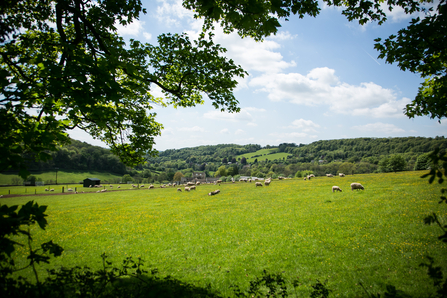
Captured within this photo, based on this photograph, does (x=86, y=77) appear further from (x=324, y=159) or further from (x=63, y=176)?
Answer: (x=324, y=159)

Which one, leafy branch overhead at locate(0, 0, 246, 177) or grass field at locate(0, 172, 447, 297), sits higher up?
leafy branch overhead at locate(0, 0, 246, 177)

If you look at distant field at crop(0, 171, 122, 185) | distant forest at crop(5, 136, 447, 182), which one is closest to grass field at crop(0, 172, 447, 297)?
distant forest at crop(5, 136, 447, 182)

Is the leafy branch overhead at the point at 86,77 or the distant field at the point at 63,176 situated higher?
the leafy branch overhead at the point at 86,77

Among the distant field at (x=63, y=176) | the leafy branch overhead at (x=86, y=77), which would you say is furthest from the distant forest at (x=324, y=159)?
the leafy branch overhead at (x=86, y=77)

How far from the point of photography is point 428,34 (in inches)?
261

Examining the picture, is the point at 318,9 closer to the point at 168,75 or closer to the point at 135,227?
the point at 168,75

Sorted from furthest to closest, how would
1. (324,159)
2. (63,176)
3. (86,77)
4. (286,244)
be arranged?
(324,159)
(63,176)
(286,244)
(86,77)

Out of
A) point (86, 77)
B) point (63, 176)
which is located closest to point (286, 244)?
point (86, 77)

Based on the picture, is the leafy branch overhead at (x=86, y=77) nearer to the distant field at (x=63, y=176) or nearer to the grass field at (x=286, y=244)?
the grass field at (x=286, y=244)

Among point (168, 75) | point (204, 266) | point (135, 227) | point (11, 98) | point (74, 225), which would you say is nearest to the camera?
point (11, 98)

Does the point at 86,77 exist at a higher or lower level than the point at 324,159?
higher

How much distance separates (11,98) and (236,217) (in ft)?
51.7

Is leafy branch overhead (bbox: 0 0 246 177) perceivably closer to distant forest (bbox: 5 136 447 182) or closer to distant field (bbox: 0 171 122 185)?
distant forest (bbox: 5 136 447 182)

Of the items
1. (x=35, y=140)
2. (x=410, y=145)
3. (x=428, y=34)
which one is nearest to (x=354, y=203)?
(x=428, y=34)
